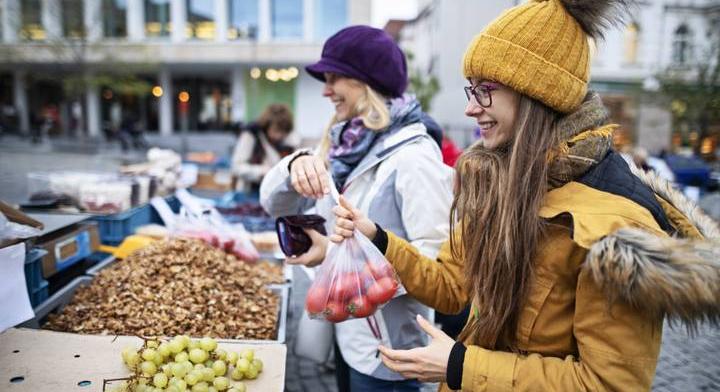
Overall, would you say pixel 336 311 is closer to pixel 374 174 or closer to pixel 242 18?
pixel 374 174

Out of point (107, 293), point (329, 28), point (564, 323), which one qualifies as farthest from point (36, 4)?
point (564, 323)

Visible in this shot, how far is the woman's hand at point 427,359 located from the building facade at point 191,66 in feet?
85.0

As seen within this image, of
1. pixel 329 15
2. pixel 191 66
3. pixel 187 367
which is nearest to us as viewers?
pixel 187 367

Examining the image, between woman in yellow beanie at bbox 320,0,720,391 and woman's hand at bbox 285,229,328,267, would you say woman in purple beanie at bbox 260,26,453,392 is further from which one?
A: woman in yellow beanie at bbox 320,0,720,391

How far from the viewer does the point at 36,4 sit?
88.3 ft

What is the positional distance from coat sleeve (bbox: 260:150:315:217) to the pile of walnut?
1.59 ft

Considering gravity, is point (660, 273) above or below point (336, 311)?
above

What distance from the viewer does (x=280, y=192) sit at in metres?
2.16

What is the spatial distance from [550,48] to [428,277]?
855mm

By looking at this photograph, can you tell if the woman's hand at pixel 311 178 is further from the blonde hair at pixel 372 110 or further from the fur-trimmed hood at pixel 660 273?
the fur-trimmed hood at pixel 660 273

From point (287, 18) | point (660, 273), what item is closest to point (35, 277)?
point (660, 273)

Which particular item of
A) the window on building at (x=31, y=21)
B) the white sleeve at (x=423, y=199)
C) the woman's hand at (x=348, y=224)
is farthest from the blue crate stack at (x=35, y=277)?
the window on building at (x=31, y=21)

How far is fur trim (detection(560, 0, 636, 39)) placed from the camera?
1262 millimetres

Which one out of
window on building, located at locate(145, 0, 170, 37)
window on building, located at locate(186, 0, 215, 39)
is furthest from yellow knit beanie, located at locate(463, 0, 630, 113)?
window on building, located at locate(145, 0, 170, 37)
